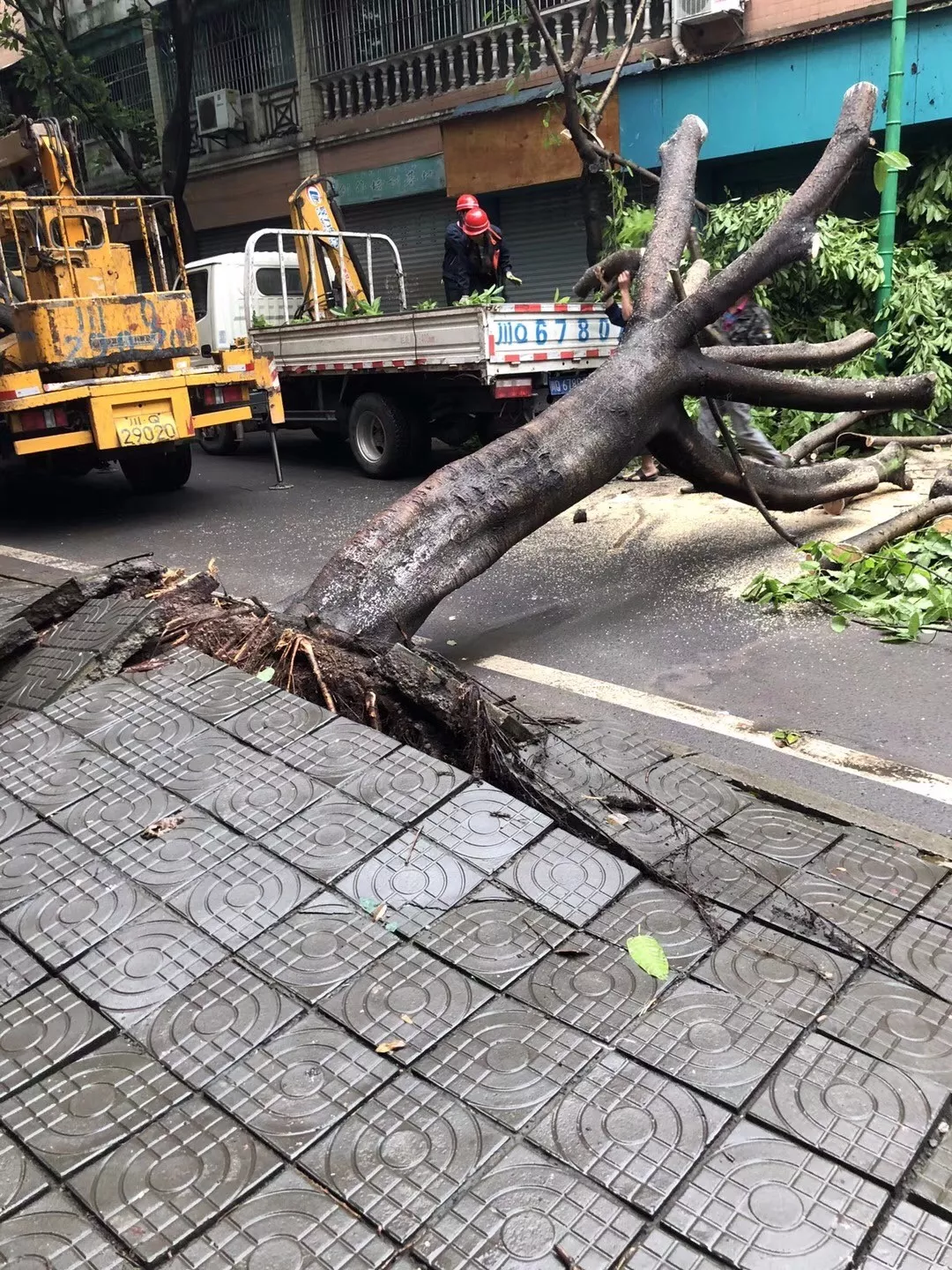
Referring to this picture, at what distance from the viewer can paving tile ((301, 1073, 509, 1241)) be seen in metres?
1.81

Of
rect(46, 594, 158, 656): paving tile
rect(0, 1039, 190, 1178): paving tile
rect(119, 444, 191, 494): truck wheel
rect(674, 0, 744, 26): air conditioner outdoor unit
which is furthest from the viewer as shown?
rect(674, 0, 744, 26): air conditioner outdoor unit

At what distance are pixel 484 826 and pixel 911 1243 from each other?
138 centimetres

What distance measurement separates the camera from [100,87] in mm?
18984

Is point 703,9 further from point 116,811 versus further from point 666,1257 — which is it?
point 666,1257

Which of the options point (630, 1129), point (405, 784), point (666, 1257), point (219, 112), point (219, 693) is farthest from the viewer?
point (219, 112)

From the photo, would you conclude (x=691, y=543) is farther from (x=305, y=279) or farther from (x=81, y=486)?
(x=81, y=486)

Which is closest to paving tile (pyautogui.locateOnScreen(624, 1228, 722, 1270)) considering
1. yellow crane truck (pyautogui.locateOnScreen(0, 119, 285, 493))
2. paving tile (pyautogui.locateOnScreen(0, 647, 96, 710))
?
paving tile (pyautogui.locateOnScreen(0, 647, 96, 710))

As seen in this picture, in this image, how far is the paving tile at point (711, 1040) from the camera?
2.04 m

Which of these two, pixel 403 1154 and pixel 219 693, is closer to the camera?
pixel 403 1154

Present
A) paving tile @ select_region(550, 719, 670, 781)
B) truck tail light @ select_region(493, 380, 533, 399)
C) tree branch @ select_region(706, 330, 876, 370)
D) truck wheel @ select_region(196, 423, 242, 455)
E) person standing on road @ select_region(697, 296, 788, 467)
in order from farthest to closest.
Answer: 1. truck wheel @ select_region(196, 423, 242, 455)
2. truck tail light @ select_region(493, 380, 533, 399)
3. person standing on road @ select_region(697, 296, 788, 467)
4. tree branch @ select_region(706, 330, 876, 370)
5. paving tile @ select_region(550, 719, 670, 781)

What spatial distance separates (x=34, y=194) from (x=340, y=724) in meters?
8.50

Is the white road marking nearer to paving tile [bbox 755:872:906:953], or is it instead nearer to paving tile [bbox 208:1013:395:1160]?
paving tile [bbox 755:872:906:953]

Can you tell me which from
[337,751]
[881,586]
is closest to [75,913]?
[337,751]

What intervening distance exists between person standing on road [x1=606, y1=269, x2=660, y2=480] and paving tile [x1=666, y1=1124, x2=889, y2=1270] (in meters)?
4.86
